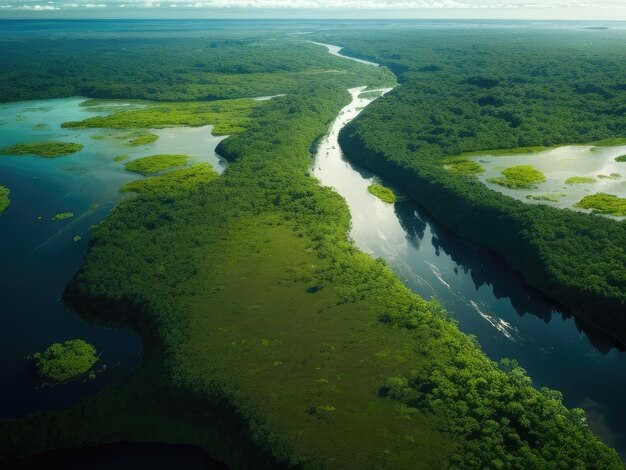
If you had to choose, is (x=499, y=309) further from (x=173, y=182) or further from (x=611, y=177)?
(x=173, y=182)

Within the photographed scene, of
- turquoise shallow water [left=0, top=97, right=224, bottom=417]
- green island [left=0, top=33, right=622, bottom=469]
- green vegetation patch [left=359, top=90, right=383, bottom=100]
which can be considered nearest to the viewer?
green island [left=0, top=33, right=622, bottom=469]

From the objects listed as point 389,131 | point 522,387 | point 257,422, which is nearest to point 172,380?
point 257,422

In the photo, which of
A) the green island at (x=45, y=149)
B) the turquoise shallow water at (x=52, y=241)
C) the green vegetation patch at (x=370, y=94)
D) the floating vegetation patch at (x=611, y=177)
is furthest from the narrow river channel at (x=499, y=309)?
the green vegetation patch at (x=370, y=94)

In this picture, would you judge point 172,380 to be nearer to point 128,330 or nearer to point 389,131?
point 128,330

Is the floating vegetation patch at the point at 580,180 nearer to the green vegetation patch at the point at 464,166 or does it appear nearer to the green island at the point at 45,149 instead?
the green vegetation patch at the point at 464,166

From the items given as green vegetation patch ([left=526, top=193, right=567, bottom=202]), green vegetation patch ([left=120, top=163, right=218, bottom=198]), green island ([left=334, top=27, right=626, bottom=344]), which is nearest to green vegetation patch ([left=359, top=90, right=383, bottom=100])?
green island ([left=334, top=27, right=626, bottom=344])

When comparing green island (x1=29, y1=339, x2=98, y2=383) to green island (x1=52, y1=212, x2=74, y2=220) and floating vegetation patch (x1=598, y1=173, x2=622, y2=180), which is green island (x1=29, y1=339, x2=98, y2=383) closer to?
green island (x1=52, y1=212, x2=74, y2=220)

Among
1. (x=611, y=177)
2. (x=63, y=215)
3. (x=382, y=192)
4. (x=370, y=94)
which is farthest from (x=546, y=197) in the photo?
(x=370, y=94)
